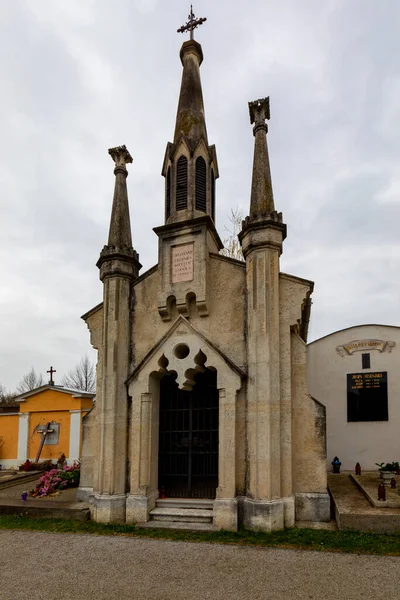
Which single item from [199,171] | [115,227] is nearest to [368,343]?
[199,171]

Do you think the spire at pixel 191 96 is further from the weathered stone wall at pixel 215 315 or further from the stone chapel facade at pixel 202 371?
the weathered stone wall at pixel 215 315

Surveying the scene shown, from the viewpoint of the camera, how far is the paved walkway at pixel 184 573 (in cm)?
579

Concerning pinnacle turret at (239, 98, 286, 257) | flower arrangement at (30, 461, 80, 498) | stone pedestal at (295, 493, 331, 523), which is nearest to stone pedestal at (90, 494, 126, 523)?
flower arrangement at (30, 461, 80, 498)

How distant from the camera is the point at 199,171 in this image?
11.5 meters

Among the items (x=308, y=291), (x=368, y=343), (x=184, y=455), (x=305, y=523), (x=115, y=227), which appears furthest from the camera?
(x=368, y=343)

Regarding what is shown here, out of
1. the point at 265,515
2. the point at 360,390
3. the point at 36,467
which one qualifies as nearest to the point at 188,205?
the point at 265,515

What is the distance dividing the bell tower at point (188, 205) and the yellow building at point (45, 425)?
12.1 meters

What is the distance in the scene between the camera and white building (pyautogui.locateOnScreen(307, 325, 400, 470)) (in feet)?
51.5

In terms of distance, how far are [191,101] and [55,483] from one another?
11.0 metres

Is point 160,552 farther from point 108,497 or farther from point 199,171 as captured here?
point 199,171

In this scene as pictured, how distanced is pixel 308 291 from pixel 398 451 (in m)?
9.04

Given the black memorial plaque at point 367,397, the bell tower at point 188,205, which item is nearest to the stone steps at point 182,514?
the bell tower at point 188,205

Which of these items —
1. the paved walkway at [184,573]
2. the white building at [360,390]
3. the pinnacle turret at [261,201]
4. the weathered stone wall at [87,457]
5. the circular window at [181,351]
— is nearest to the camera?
the paved walkway at [184,573]

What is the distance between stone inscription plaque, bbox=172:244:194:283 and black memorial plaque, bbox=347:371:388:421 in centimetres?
923
